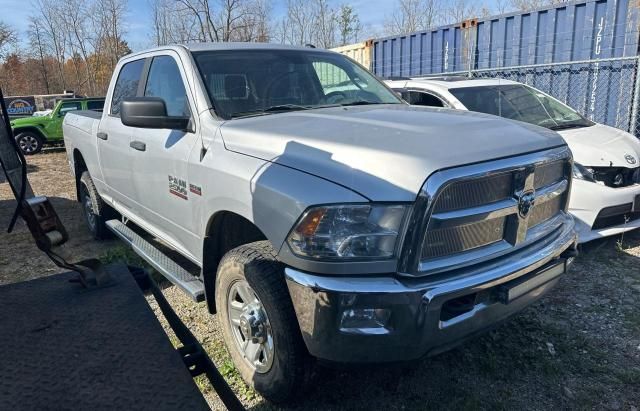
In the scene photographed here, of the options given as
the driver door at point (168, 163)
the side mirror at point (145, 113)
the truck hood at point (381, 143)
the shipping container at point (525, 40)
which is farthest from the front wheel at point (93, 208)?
the shipping container at point (525, 40)

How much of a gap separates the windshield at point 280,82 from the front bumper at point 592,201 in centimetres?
209

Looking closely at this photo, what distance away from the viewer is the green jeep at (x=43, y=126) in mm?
14352

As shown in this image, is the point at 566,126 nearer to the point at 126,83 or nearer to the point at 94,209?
the point at 126,83

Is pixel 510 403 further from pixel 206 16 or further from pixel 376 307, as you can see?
pixel 206 16

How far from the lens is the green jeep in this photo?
1435 centimetres

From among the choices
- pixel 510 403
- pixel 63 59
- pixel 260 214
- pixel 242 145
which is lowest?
pixel 510 403

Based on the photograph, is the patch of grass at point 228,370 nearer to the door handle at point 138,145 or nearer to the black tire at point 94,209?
the door handle at point 138,145

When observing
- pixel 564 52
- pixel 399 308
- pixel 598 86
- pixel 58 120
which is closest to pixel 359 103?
pixel 399 308

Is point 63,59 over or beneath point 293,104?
over

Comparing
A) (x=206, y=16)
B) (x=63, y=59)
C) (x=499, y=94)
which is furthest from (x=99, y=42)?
(x=499, y=94)

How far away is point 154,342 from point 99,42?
108 feet

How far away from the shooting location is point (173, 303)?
405 cm

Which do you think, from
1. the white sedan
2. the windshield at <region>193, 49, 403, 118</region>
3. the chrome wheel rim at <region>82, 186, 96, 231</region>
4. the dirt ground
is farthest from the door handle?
the white sedan

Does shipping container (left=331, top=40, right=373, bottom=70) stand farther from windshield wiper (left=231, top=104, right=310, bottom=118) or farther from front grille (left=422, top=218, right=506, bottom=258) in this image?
front grille (left=422, top=218, right=506, bottom=258)
